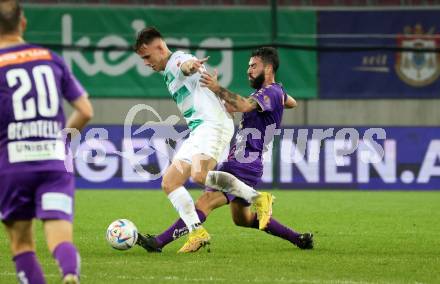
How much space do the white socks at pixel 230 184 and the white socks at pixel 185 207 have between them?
0.22m

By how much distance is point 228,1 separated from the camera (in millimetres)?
21688

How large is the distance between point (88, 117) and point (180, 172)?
327 centimetres

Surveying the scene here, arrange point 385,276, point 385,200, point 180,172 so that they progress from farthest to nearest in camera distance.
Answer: point 385,200
point 180,172
point 385,276

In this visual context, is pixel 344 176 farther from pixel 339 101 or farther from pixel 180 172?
pixel 180 172

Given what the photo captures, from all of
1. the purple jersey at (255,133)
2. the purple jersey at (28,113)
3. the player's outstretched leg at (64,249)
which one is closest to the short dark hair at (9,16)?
the purple jersey at (28,113)

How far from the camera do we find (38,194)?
18.9 feet

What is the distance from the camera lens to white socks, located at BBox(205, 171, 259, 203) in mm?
9094

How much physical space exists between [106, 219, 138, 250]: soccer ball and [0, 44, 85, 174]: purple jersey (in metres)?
3.44

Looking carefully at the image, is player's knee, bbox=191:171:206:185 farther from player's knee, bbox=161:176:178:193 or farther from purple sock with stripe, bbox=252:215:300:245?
purple sock with stripe, bbox=252:215:300:245

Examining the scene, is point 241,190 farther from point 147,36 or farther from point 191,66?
point 147,36

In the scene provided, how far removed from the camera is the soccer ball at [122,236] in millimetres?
9180

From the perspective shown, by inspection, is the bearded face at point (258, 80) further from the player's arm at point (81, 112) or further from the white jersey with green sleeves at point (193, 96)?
the player's arm at point (81, 112)

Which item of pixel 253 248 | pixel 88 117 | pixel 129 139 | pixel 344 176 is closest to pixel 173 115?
pixel 129 139

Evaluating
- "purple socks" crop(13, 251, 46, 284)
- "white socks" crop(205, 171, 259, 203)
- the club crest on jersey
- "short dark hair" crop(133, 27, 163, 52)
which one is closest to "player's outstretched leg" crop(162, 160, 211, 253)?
"white socks" crop(205, 171, 259, 203)
